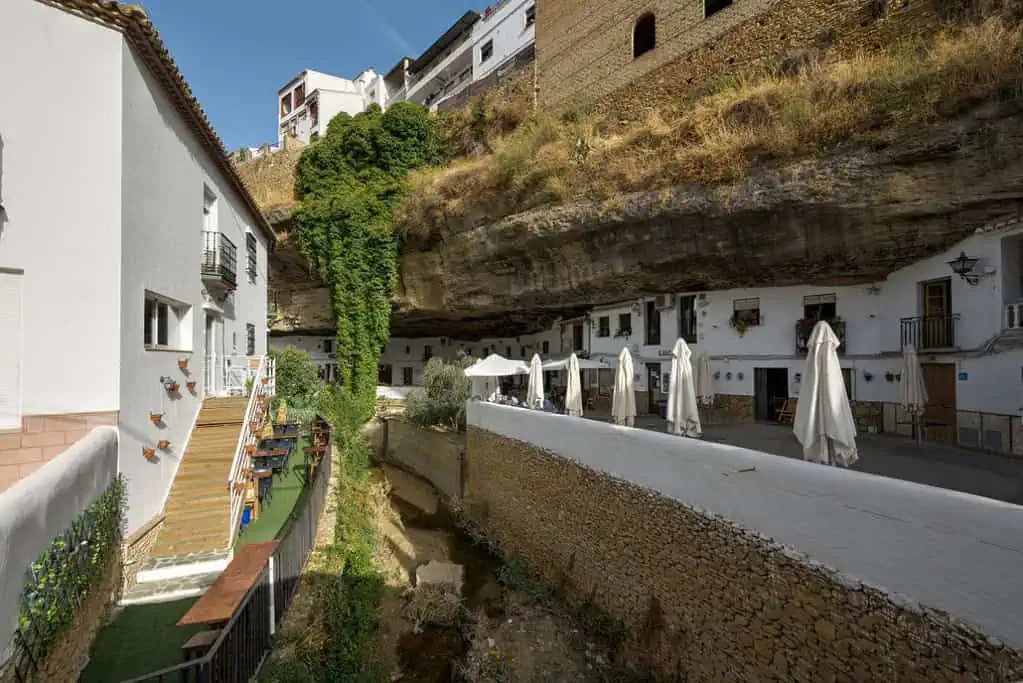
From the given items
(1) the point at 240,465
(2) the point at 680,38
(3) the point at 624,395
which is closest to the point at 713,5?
(2) the point at 680,38

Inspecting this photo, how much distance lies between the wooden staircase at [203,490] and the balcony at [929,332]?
1498 centimetres

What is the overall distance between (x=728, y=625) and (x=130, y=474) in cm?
826

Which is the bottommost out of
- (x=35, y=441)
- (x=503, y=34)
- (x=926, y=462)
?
(x=926, y=462)

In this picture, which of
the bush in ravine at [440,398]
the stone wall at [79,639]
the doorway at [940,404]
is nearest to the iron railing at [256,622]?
the stone wall at [79,639]

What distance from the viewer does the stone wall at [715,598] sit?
4.00 meters

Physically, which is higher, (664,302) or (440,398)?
(664,302)

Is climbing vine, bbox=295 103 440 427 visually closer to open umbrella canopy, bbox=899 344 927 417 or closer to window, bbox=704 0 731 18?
window, bbox=704 0 731 18

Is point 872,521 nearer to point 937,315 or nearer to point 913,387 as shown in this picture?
point 913,387

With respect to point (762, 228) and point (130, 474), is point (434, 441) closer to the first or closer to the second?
point (130, 474)

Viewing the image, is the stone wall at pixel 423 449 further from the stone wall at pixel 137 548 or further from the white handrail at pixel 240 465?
the stone wall at pixel 137 548

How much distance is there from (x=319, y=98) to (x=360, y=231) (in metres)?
29.4

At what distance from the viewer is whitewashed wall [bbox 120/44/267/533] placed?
6625 mm

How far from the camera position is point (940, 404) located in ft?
35.9

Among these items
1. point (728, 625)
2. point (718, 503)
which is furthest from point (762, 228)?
point (728, 625)
